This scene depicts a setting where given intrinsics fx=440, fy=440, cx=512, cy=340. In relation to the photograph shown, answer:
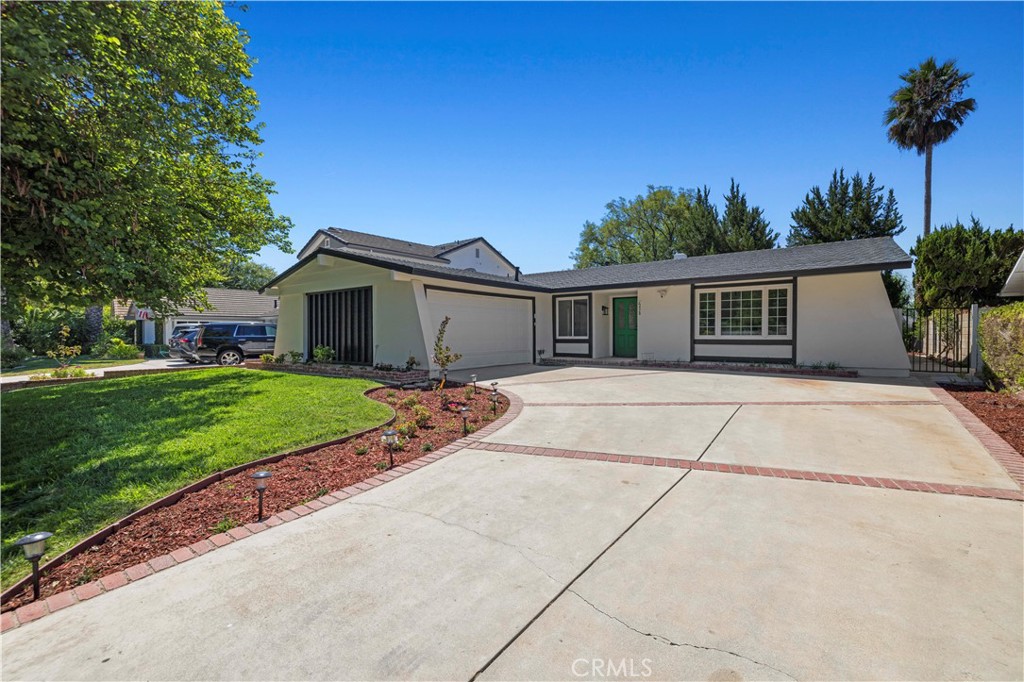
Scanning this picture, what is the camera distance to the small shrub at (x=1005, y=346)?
7324 mm

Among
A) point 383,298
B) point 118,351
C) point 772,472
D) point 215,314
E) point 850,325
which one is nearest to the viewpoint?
point 772,472

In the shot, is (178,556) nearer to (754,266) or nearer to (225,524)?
(225,524)

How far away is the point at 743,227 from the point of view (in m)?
28.5

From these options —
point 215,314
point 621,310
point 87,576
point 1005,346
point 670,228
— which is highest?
point 670,228

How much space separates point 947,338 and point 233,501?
19.1 meters

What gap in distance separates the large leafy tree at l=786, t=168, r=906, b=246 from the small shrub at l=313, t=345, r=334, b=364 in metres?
26.1

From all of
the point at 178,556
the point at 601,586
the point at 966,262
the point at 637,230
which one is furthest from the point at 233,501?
the point at 637,230

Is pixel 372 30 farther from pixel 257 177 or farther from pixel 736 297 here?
pixel 736 297

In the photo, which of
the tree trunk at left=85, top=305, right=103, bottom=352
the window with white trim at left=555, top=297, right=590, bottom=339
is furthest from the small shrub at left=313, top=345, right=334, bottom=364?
the tree trunk at left=85, top=305, right=103, bottom=352

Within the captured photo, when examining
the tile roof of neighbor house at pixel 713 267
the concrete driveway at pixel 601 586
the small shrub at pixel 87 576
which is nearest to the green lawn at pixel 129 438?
the small shrub at pixel 87 576

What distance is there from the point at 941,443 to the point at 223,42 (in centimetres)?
1759

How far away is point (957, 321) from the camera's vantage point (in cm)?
1305

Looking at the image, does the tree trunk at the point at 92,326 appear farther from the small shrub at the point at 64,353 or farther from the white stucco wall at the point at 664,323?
the white stucco wall at the point at 664,323

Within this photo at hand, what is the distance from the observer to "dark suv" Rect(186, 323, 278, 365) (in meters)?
17.1
